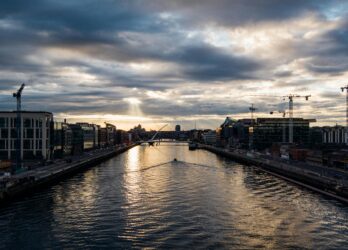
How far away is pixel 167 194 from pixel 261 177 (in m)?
33.6

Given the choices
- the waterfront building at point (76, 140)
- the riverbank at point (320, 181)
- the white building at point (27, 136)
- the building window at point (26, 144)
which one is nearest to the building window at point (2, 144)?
the white building at point (27, 136)

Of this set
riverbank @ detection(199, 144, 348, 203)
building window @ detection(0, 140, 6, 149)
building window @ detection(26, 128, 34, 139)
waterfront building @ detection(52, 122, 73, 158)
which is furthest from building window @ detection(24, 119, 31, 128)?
riverbank @ detection(199, 144, 348, 203)

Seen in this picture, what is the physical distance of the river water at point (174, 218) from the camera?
1401 inches

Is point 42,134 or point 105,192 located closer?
point 105,192

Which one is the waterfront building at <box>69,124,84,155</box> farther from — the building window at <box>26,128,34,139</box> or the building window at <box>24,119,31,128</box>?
the building window at <box>24,119,31,128</box>

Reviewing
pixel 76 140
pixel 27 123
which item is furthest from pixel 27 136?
pixel 76 140

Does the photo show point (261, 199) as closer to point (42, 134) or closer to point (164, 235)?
point (164, 235)

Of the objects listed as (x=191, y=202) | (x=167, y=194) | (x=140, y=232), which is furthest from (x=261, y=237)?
(x=167, y=194)

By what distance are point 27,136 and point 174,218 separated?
79.6 m

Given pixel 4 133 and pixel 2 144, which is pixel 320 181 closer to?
pixel 4 133

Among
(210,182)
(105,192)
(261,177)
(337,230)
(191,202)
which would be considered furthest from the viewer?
(261,177)

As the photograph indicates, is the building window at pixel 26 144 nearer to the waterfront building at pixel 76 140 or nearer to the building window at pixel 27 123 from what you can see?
the building window at pixel 27 123

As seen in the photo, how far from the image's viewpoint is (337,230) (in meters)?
39.7

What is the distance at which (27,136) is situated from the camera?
11188 cm
